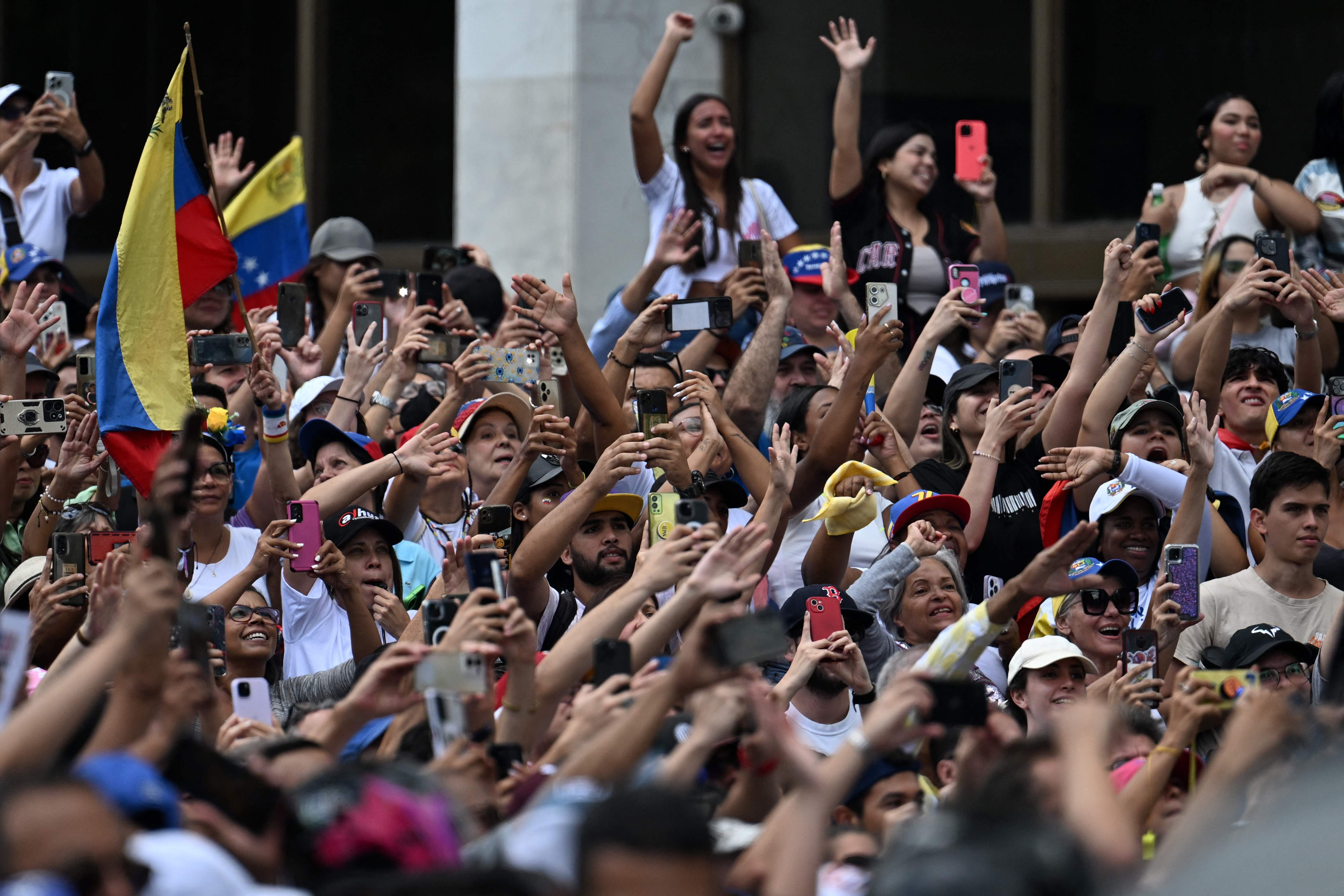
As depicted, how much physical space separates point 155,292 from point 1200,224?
179 inches

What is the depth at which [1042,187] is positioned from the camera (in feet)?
36.5

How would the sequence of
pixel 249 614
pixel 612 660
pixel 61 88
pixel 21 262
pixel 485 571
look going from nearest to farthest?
1. pixel 612 660
2. pixel 485 571
3. pixel 249 614
4. pixel 21 262
5. pixel 61 88

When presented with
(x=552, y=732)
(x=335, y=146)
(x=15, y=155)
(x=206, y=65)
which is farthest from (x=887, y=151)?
(x=206, y=65)

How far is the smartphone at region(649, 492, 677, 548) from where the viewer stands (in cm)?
587

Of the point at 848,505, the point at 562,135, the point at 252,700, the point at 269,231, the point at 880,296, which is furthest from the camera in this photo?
the point at 562,135

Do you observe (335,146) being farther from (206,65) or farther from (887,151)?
(887,151)

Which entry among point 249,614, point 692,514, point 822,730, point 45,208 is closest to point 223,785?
point 692,514

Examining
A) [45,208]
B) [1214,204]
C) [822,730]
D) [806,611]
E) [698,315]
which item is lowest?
[822,730]

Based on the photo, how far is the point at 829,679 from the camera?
5918 millimetres

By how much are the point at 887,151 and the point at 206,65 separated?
20.9 feet

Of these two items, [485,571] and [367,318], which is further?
[367,318]

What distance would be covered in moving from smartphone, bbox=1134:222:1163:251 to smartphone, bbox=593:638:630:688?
3721mm

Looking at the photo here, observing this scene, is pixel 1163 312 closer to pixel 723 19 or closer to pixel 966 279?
pixel 966 279

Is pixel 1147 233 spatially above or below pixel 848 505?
above
